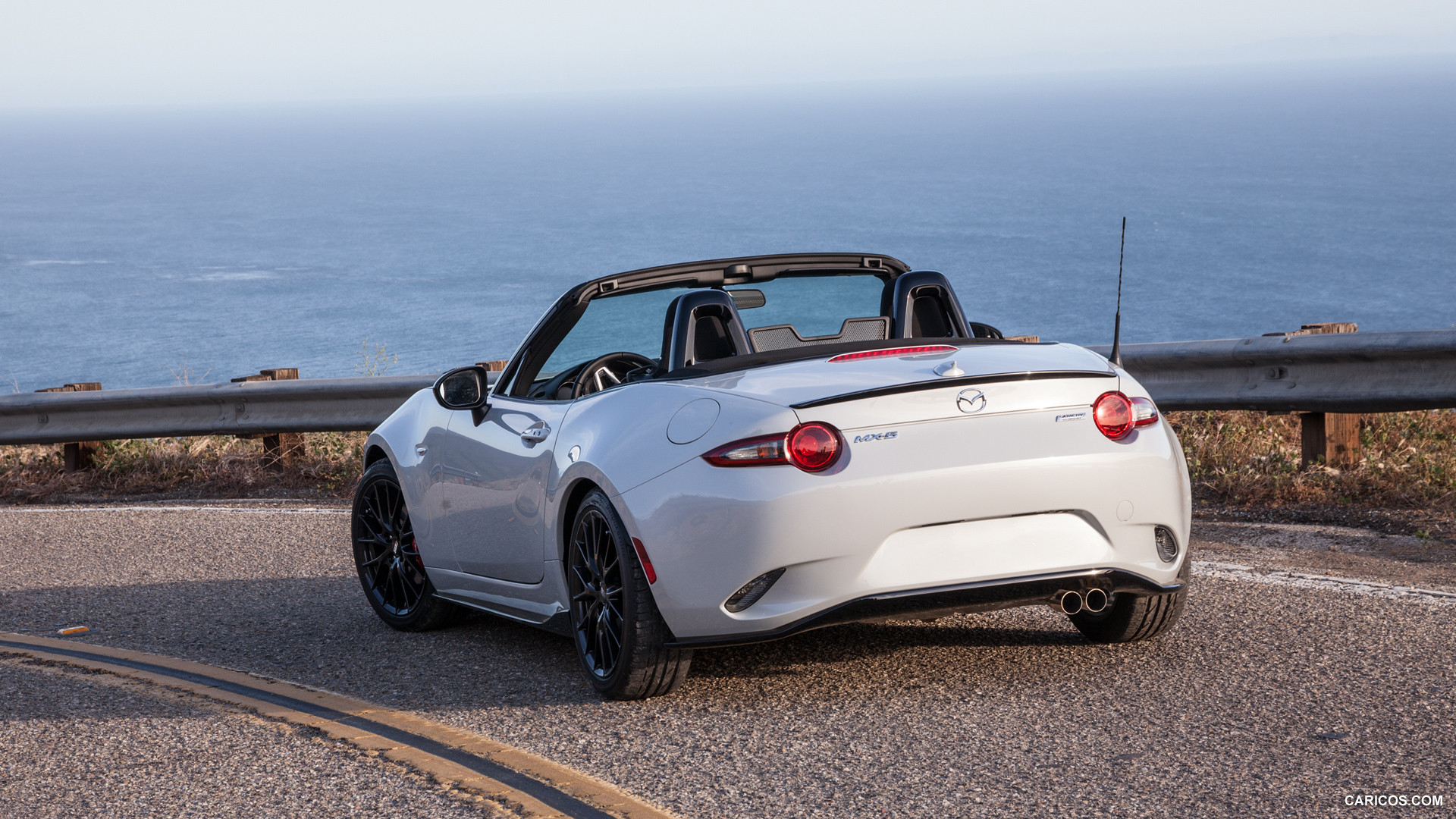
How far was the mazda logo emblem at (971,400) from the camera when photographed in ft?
14.2

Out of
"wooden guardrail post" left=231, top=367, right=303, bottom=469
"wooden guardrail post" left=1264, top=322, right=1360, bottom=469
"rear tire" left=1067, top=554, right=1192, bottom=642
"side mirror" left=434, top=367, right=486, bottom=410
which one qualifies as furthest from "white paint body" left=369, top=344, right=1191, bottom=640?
"wooden guardrail post" left=231, top=367, right=303, bottom=469

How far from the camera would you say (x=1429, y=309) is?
98.7 metres

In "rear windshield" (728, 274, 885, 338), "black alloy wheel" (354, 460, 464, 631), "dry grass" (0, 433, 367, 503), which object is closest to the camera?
"rear windshield" (728, 274, 885, 338)

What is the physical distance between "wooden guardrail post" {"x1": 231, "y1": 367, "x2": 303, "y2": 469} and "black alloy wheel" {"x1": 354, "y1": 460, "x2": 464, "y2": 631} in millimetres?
4988

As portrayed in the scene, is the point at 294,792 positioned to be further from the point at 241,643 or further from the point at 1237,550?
the point at 1237,550

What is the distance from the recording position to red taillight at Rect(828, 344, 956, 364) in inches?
183

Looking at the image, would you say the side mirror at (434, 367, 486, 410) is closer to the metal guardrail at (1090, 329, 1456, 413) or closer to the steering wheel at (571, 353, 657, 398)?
the steering wheel at (571, 353, 657, 398)

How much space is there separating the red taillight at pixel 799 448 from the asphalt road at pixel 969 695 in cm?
79

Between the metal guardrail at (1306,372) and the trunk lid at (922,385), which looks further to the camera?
the metal guardrail at (1306,372)

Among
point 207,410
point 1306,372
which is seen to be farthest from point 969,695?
point 207,410

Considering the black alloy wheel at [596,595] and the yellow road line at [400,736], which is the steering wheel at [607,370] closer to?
the black alloy wheel at [596,595]

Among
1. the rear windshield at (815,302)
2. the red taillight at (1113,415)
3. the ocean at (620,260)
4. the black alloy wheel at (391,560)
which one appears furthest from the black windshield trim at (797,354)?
the ocean at (620,260)

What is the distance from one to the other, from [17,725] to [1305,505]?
6.10 m

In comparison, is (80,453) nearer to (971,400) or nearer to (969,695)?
(969,695)
